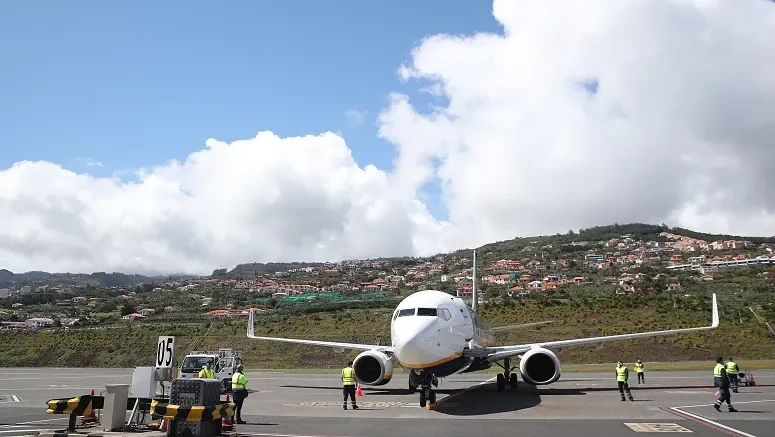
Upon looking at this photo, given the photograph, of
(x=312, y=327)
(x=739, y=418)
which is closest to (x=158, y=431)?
(x=739, y=418)

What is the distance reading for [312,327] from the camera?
6366 centimetres

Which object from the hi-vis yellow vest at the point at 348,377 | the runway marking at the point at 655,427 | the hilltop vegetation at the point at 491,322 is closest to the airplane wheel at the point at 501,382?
the hi-vis yellow vest at the point at 348,377

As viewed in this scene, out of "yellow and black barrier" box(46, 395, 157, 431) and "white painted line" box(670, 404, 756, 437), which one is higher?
"yellow and black barrier" box(46, 395, 157, 431)

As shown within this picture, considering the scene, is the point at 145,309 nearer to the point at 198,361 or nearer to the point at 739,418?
the point at 198,361

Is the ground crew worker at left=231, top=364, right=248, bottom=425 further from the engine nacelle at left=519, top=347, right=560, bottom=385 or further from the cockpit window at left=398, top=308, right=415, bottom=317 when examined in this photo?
the engine nacelle at left=519, top=347, right=560, bottom=385

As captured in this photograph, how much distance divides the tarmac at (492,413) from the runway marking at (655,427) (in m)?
0.02

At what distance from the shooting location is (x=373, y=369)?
22812 mm

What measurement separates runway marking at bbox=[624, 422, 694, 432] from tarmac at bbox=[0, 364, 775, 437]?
2 centimetres

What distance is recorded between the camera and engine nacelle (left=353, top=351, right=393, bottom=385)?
22.5 metres

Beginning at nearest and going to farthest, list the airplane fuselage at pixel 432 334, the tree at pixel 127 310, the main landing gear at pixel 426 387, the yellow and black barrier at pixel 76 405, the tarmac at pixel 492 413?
the yellow and black barrier at pixel 76 405, the tarmac at pixel 492 413, the airplane fuselage at pixel 432 334, the main landing gear at pixel 426 387, the tree at pixel 127 310

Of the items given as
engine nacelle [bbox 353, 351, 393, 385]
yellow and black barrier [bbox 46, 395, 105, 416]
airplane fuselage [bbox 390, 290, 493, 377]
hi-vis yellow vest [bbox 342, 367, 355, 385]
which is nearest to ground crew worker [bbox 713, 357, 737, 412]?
airplane fuselage [bbox 390, 290, 493, 377]

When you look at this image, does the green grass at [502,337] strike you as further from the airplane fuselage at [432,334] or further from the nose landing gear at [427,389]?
the nose landing gear at [427,389]

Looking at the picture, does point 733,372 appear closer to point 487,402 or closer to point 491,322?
point 487,402

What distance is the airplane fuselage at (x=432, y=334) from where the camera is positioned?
17.7 meters
